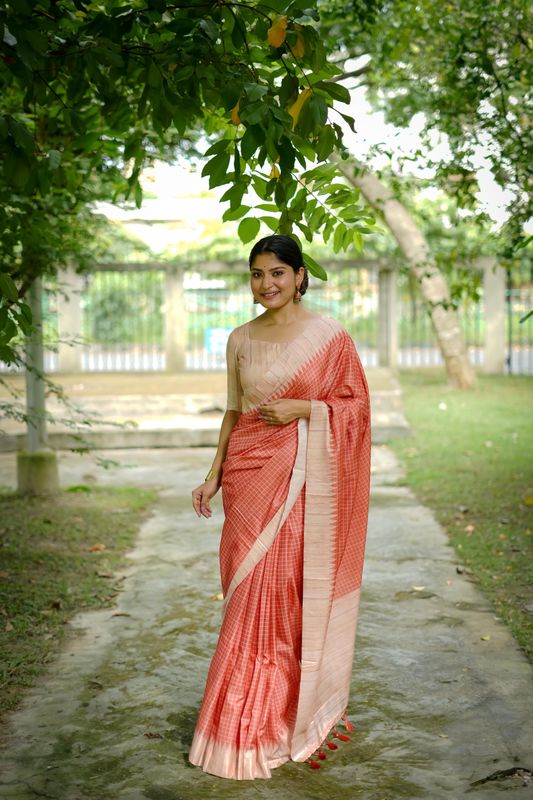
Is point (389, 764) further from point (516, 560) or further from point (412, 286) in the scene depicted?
point (412, 286)

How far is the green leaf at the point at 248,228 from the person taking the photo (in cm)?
416

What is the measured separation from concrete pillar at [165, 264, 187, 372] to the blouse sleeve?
13403 mm

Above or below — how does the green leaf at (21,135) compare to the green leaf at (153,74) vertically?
below

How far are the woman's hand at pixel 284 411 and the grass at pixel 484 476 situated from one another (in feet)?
6.19

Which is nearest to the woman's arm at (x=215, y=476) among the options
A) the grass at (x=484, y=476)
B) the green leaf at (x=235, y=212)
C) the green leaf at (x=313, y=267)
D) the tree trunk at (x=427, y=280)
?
the green leaf at (x=313, y=267)

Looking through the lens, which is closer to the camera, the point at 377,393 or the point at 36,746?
the point at 36,746

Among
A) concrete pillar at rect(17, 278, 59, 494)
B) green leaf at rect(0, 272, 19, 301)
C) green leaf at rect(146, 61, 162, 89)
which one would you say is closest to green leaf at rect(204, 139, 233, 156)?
green leaf at rect(146, 61, 162, 89)

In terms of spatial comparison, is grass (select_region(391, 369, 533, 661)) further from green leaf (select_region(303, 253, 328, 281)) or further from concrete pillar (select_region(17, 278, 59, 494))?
concrete pillar (select_region(17, 278, 59, 494))

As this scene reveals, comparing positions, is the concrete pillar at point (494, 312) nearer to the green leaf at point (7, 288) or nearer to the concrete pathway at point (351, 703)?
the concrete pathway at point (351, 703)

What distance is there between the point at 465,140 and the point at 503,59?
0.78 meters

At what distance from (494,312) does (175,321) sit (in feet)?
19.0

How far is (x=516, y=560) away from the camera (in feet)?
20.6

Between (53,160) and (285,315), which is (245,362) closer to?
(285,315)

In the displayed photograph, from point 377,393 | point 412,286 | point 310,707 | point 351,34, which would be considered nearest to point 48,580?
point 310,707
